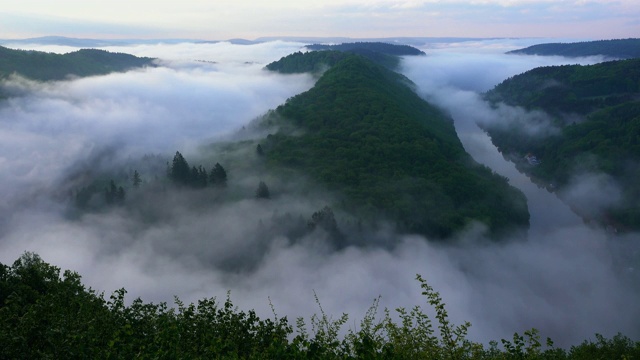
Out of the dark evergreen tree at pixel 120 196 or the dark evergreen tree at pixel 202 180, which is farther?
the dark evergreen tree at pixel 120 196

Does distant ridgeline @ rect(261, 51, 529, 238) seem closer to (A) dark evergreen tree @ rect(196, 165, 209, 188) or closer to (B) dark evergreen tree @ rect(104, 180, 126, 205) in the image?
(A) dark evergreen tree @ rect(196, 165, 209, 188)

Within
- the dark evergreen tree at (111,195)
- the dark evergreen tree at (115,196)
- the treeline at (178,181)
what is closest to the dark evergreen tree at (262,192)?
the treeline at (178,181)

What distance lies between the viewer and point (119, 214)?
145125mm

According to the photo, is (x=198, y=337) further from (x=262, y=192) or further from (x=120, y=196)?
(x=120, y=196)

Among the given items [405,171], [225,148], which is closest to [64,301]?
[405,171]

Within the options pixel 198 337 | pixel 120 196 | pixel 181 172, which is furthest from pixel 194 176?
pixel 198 337

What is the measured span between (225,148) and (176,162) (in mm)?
48865

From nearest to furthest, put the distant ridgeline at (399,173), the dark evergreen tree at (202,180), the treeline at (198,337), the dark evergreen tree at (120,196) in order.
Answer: the treeline at (198,337)
the distant ridgeline at (399,173)
the dark evergreen tree at (202,180)
the dark evergreen tree at (120,196)

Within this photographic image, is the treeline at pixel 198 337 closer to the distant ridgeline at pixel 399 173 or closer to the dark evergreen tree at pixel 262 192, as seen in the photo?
the dark evergreen tree at pixel 262 192

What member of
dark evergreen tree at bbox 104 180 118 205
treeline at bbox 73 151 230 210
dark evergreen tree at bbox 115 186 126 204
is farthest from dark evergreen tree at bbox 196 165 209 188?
dark evergreen tree at bbox 104 180 118 205

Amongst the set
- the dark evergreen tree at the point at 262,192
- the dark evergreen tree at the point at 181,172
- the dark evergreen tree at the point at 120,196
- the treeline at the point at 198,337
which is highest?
the treeline at the point at 198,337

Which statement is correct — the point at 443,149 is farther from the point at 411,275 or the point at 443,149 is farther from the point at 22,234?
the point at 22,234

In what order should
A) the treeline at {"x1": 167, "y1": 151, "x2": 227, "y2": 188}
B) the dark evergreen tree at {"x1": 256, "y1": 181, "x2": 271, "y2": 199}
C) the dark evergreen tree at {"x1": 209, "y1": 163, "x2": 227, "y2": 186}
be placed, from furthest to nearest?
the dark evergreen tree at {"x1": 209, "y1": 163, "x2": 227, "y2": 186} < the treeline at {"x1": 167, "y1": 151, "x2": 227, "y2": 188} < the dark evergreen tree at {"x1": 256, "y1": 181, "x2": 271, "y2": 199}

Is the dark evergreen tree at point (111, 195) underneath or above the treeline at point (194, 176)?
underneath
